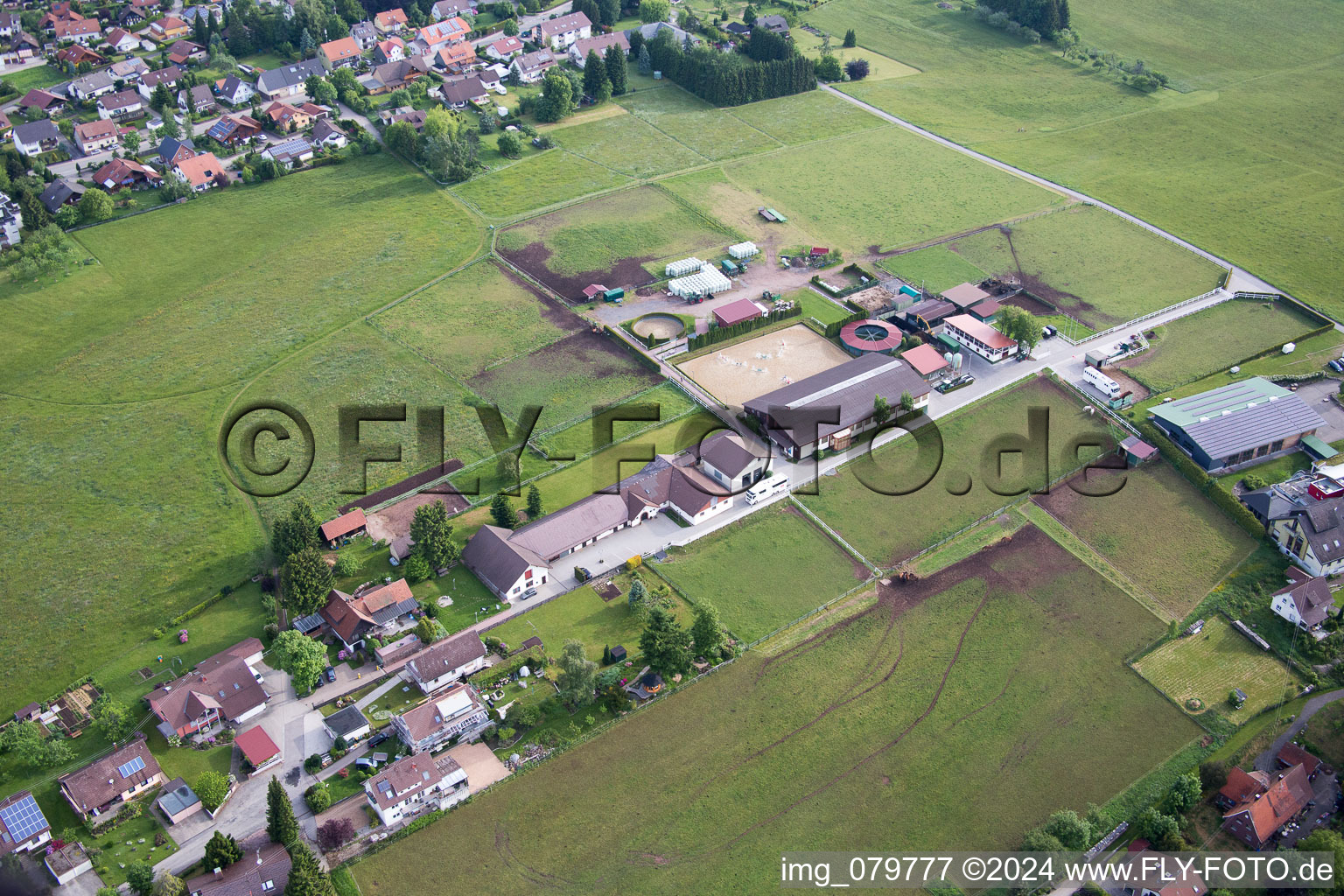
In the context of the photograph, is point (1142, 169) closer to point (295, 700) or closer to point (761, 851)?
point (761, 851)

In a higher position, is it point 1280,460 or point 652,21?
point 652,21

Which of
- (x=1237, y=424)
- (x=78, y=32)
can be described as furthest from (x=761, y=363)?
(x=78, y=32)

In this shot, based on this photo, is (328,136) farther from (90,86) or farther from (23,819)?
(23,819)

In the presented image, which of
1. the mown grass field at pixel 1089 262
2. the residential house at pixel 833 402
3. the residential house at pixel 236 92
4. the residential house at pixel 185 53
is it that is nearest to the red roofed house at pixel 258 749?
the residential house at pixel 833 402

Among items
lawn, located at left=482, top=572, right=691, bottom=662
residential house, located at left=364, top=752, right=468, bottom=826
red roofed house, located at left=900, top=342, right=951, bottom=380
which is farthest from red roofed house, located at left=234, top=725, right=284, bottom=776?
red roofed house, located at left=900, top=342, right=951, bottom=380

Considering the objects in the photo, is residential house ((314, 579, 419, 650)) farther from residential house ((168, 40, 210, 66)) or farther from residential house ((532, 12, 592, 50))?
residential house ((168, 40, 210, 66))

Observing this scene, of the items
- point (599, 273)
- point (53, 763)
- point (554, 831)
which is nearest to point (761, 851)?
point (554, 831)

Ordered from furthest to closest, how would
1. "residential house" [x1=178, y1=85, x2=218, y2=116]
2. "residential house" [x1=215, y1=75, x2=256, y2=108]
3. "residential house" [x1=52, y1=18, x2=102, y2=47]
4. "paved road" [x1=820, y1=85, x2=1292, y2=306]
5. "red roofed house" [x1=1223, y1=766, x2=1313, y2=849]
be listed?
"residential house" [x1=52, y1=18, x2=102, y2=47] → "residential house" [x1=215, y1=75, x2=256, y2=108] → "residential house" [x1=178, y1=85, x2=218, y2=116] → "paved road" [x1=820, y1=85, x2=1292, y2=306] → "red roofed house" [x1=1223, y1=766, x2=1313, y2=849]

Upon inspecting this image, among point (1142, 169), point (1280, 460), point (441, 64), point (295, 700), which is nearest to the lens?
point (295, 700)
